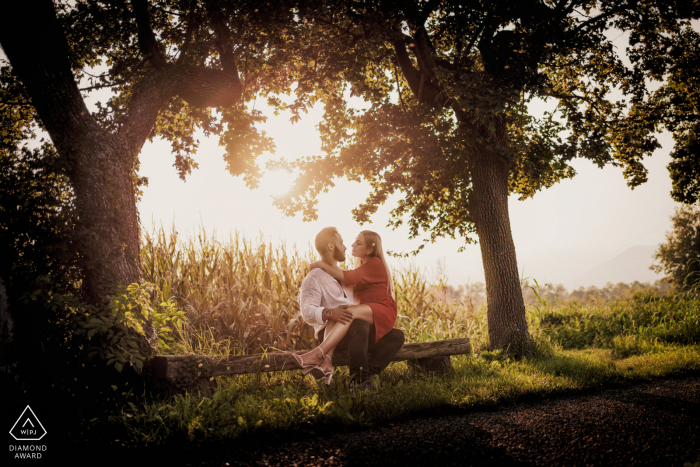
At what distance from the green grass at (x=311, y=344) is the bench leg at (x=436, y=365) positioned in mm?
128

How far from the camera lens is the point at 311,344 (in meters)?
5.33

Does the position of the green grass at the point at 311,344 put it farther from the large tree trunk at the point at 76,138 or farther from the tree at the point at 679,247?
the tree at the point at 679,247

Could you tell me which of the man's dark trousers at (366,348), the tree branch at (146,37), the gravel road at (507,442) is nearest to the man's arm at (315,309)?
the man's dark trousers at (366,348)

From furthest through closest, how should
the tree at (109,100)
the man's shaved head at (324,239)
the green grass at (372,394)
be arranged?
the man's shaved head at (324,239), the tree at (109,100), the green grass at (372,394)

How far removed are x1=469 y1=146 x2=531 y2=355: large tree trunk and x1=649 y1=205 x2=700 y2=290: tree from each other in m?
34.3

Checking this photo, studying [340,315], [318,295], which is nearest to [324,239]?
[318,295]

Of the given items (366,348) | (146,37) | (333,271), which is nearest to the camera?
(366,348)

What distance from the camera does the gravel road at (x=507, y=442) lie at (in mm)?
2562

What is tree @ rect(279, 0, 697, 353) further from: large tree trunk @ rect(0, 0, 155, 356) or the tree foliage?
large tree trunk @ rect(0, 0, 155, 356)

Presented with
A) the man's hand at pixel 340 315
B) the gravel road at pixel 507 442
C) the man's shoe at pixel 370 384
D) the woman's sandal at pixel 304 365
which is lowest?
the gravel road at pixel 507 442

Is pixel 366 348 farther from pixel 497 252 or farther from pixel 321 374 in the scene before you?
pixel 497 252

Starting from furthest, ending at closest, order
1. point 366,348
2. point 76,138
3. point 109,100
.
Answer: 1. point 109,100
2. point 366,348
3. point 76,138

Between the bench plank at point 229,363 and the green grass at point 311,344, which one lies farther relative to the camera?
the bench plank at point 229,363

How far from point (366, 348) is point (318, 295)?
2.45ft
